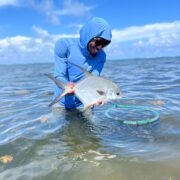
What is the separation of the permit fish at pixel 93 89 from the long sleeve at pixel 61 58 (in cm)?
77

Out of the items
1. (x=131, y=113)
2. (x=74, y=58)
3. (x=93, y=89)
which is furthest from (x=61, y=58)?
(x=131, y=113)

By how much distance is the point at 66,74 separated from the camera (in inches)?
334

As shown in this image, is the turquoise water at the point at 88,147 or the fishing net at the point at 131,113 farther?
the fishing net at the point at 131,113

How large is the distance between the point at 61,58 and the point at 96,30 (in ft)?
3.58

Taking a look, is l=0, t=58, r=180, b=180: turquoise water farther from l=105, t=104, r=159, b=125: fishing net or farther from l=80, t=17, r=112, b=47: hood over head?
l=80, t=17, r=112, b=47: hood over head

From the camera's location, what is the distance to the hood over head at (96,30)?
777 centimetres

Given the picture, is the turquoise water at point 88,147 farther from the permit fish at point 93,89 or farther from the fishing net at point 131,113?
the permit fish at point 93,89

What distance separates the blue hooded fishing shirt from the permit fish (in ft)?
1.84

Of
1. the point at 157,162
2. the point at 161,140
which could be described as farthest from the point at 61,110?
the point at 157,162

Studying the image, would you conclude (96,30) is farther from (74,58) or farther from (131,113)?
(131,113)

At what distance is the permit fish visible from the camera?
23.8ft

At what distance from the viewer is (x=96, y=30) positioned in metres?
7.76

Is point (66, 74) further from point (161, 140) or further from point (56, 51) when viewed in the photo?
point (161, 140)

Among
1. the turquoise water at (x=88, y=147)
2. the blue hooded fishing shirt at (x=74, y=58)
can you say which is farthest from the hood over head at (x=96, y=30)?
the turquoise water at (x=88, y=147)
